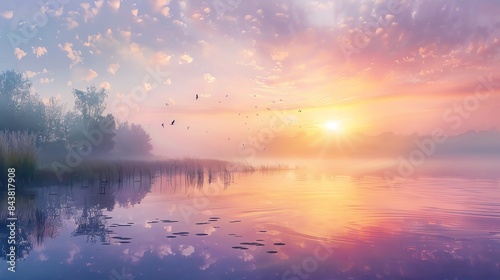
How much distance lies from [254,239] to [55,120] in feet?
180

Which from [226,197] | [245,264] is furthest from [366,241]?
[226,197]

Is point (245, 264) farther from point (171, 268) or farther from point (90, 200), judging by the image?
point (90, 200)

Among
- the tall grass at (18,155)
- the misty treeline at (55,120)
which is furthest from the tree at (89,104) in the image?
the tall grass at (18,155)

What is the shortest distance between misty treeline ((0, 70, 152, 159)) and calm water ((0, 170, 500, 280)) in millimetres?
35320

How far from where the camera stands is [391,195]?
77.1ft

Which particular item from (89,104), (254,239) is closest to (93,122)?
(89,104)

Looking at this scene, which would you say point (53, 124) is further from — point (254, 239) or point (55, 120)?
point (254, 239)

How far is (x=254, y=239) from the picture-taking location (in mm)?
11602

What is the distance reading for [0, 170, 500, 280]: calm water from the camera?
8.80m

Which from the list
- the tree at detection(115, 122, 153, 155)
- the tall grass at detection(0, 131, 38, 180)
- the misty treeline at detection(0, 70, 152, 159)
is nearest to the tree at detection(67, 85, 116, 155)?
the misty treeline at detection(0, 70, 152, 159)

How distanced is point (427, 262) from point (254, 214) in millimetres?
7798

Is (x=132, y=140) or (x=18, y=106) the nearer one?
(x=18, y=106)

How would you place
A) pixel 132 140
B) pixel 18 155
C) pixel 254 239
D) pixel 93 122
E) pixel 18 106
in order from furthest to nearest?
pixel 132 140 < pixel 93 122 < pixel 18 106 < pixel 18 155 < pixel 254 239

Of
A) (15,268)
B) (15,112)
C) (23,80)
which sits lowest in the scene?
(15,268)
